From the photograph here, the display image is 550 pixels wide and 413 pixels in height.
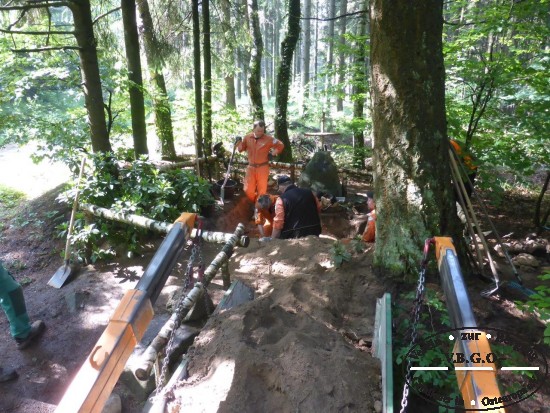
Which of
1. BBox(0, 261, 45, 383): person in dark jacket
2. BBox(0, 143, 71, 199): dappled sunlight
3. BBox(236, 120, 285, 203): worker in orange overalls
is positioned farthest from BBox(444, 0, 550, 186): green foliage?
BBox(0, 143, 71, 199): dappled sunlight

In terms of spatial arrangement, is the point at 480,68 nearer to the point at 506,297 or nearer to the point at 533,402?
the point at 506,297

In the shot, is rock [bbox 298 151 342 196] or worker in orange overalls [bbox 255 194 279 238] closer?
worker in orange overalls [bbox 255 194 279 238]

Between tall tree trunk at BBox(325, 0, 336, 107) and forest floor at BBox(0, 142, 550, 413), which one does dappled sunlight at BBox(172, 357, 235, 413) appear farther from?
tall tree trunk at BBox(325, 0, 336, 107)

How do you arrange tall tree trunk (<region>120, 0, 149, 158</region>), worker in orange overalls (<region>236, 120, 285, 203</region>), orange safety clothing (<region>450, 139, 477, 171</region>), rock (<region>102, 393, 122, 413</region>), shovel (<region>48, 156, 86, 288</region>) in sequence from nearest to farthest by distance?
1. rock (<region>102, 393, 122, 413</region>)
2. shovel (<region>48, 156, 86, 288</region>)
3. orange safety clothing (<region>450, 139, 477, 171</region>)
4. tall tree trunk (<region>120, 0, 149, 158</region>)
5. worker in orange overalls (<region>236, 120, 285, 203</region>)

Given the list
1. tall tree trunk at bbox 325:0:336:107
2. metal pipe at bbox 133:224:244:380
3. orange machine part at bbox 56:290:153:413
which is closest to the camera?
orange machine part at bbox 56:290:153:413

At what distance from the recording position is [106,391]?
147cm

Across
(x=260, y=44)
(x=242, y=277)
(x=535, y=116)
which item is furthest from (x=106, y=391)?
(x=260, y=44)

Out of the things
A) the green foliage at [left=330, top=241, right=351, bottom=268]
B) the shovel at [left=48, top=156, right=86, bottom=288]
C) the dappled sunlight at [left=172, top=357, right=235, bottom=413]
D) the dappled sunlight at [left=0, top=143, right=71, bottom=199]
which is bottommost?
the dappled sunlight at [left=0, top=143, right=71, bottom=199]

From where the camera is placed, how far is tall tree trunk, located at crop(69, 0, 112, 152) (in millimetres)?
5738

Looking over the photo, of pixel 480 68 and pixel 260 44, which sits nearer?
pixel 480 68

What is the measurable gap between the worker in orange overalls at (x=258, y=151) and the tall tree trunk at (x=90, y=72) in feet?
8.95

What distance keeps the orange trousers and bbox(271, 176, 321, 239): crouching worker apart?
7.15ft

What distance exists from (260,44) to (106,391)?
1155 cm

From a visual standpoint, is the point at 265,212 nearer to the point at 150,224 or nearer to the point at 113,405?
the point at 150,224
